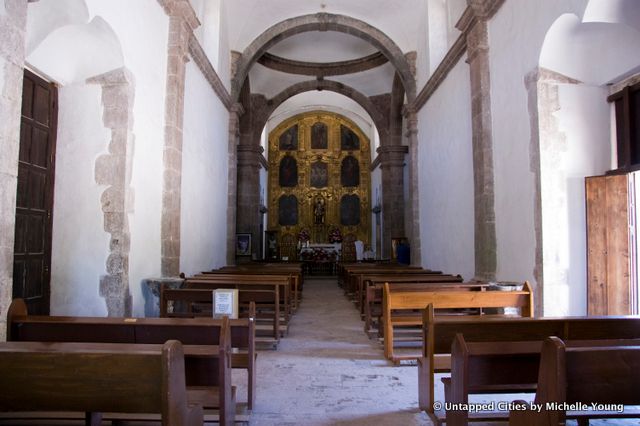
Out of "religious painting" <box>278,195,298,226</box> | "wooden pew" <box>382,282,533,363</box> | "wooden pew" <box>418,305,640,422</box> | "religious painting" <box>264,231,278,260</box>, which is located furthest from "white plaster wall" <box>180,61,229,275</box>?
"religious painting" <box>278,195,298,226</box>

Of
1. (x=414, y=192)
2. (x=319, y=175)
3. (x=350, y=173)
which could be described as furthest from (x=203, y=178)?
(x=350, y=173)

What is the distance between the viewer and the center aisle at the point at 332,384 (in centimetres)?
336

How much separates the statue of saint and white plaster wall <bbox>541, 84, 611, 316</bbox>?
59.4 feet

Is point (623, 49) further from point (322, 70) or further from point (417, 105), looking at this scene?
point (322, 70)

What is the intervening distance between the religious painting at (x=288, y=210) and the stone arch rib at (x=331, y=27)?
11.6 meters

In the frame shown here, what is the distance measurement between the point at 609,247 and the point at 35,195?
22.7 feet

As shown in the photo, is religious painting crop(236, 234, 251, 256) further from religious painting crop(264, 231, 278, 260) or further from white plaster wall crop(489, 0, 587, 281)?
white plaster wall crop(489, 0, 587, 281)

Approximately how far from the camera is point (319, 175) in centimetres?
2434

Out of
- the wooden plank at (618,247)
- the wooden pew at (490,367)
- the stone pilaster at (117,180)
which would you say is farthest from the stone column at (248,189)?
the wooden pew at (490,367)

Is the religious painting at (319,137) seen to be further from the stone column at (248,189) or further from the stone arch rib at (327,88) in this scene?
the stone column at (248,189)

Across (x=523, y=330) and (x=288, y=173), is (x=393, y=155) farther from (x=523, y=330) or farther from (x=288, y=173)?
(x=523, y=330)

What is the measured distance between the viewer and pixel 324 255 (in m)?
19.0

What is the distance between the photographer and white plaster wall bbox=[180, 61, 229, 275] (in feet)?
27.9

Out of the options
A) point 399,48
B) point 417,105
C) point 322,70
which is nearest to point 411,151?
point 417,105
